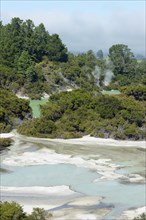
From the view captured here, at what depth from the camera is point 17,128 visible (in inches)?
1398

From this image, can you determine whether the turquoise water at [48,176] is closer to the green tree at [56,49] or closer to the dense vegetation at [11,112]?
the dense vegetation at [11,112]

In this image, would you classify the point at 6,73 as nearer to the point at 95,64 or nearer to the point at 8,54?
the point at 8,54

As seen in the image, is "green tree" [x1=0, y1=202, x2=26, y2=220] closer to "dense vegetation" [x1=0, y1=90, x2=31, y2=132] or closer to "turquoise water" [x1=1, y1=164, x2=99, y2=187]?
"turquoise water" [x1=1, y1=164, x2=99, y2=187]

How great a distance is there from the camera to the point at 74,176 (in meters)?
23.2

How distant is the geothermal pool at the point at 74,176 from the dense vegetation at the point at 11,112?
4.69 meters

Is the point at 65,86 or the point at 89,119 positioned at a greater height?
the point at 65,86

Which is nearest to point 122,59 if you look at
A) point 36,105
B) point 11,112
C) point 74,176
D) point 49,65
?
point 49,65

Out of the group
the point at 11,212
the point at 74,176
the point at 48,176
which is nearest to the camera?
the point at 11,212

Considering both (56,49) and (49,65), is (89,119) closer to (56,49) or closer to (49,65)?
(49,65)

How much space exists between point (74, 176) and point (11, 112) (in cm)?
1503

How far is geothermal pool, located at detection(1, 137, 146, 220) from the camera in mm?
18984

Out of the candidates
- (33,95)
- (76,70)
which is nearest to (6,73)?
(33,95)

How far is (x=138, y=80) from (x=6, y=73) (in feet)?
91.9

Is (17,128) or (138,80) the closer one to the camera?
(17,128)
